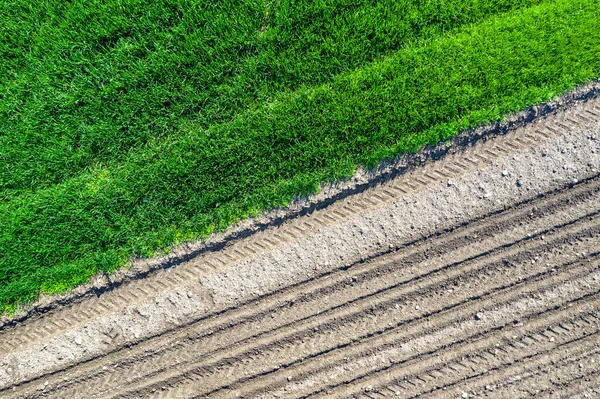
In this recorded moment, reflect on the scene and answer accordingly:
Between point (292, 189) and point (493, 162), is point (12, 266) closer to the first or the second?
point (292, 189)

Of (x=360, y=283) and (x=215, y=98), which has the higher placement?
(x=215, y=98)

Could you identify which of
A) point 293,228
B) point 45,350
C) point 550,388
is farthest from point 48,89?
point 550,388

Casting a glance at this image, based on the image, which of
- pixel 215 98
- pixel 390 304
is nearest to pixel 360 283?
pixel 390 304

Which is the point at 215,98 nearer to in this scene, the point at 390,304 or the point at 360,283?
the point at 360,283

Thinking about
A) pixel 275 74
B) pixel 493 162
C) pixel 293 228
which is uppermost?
pixel 275 74

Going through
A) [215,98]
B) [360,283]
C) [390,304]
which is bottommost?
[390,304]

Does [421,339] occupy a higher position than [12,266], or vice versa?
[12,266]
